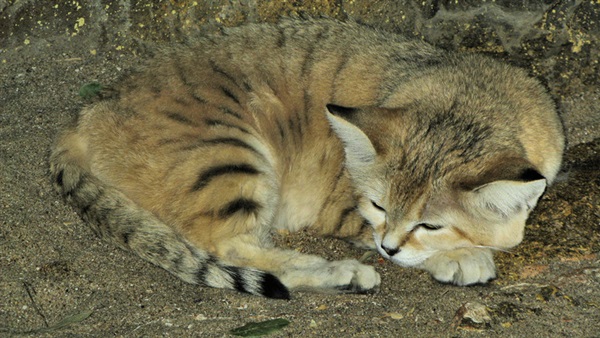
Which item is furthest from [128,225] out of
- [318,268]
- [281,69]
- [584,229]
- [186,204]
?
[584,229]

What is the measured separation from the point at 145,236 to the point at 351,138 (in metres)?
1.16

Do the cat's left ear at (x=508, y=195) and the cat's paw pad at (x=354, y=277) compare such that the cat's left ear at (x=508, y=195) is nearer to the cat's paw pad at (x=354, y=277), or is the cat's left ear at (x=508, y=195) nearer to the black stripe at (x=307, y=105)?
A: the cat's paw pad at (x=354, y=277)

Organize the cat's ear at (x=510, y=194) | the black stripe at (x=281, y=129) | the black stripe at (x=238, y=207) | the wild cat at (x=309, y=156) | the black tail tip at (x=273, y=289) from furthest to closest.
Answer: the black stripe at (x=281, y=129) → the black stripe at (x=238, y=207) → the black tail tip at (x=273, y=289) → the wild cat at (x=309, y=156) → the cat's ear at (x=510, y=194)

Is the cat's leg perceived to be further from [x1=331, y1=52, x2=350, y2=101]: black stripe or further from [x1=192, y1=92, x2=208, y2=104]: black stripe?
[x1=331, y1=52, x2=350, y2=101]: black stripe

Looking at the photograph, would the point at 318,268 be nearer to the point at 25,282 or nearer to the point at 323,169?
the point at 323,169

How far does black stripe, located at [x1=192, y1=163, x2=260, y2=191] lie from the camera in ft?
14.1

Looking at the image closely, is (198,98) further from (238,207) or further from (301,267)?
(301,267)

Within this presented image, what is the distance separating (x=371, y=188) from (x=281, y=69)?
3.52 ft

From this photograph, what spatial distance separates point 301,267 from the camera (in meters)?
4.28

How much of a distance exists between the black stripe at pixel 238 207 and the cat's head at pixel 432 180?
2.05 ft

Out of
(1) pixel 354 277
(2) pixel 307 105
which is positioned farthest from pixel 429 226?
(2) pixel 307 105

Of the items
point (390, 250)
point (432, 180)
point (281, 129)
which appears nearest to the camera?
point (432, 180)

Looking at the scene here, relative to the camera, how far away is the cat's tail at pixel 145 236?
403 centimetres

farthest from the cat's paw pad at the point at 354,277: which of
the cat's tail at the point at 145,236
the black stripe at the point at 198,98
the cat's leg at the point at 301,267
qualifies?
the black stripe at the point at 198,98
